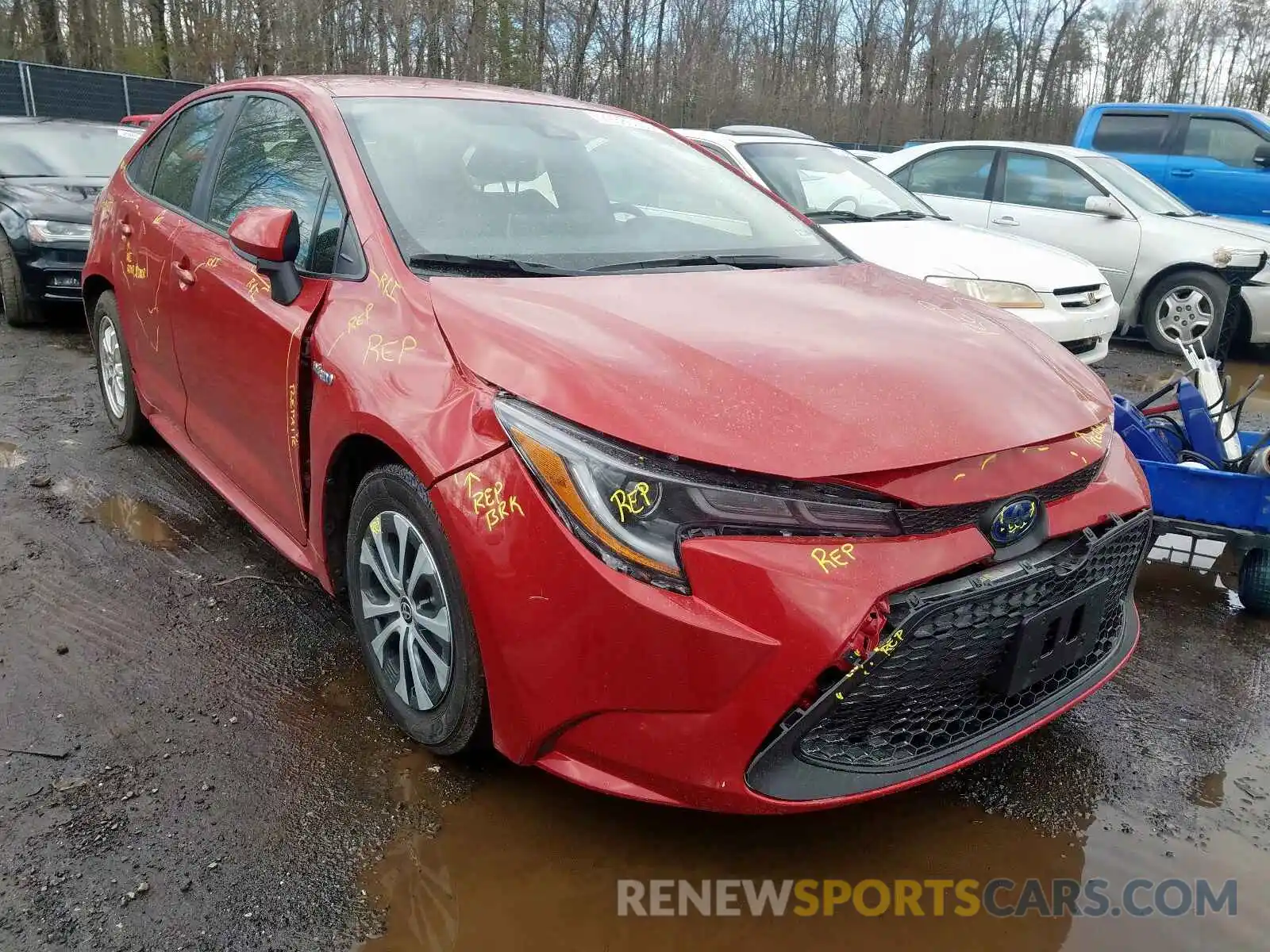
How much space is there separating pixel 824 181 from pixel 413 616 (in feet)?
17.1

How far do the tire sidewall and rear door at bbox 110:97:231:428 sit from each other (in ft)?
0.34

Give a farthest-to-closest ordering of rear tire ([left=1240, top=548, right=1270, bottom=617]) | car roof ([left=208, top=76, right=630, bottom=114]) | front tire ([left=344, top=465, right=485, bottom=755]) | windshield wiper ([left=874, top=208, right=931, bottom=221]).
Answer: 1. windshield wiper ([left=874, top=208, right=931, bottom=221])
2. rear tire ([left=1240, top=548, right=1270, bottom=617])
3. car roof ([left=208, top=76, right=630, bottom=114])
4. front tire ([left=344, top=465, right=485, bottom=755])

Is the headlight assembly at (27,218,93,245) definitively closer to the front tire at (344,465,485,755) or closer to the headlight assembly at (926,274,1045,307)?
the front tire at (344,465,485,755)

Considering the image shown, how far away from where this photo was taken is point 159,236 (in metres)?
3.62

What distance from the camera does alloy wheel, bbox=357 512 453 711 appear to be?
2.21 metres

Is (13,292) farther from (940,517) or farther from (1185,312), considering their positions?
(1185,312)

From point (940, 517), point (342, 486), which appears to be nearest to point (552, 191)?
point (342, 486)

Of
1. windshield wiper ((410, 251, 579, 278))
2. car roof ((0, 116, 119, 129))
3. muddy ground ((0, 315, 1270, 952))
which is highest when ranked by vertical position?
windshield wiper ((410, 251, 579, 278))

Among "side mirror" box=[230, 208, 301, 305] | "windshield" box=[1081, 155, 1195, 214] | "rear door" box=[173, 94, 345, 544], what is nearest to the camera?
"side mirror" box=[230, 208, 301, 305]

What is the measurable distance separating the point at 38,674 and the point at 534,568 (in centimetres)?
177

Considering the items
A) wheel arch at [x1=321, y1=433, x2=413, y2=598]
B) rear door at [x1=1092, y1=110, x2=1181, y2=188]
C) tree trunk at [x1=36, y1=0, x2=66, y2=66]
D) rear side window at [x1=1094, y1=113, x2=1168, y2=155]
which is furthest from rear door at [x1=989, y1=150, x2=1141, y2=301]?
tree trunk at [x1=36, y1=0, x2=66, y2=66]

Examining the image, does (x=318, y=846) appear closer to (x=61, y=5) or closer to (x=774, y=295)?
(x=774, y=295)

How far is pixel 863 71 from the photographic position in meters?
32.5

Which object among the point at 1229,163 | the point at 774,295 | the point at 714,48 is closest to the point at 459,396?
the point at 774,295
